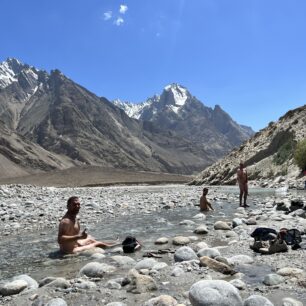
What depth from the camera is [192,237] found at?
13.7 metres

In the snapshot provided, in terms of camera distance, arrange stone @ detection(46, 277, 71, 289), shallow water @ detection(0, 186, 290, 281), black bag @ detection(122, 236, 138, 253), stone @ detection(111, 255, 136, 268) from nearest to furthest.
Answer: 1. stone @ detection(46, 277, 71, 289)
2. stone @ detection(111, 255, 136, 268)
3. shallow water @ detection(0, 186, 290, 281)
4. black bag @ detection(122, 236, 138, 253)

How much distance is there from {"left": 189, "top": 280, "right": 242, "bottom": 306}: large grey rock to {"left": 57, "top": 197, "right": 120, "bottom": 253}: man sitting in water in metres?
6.23

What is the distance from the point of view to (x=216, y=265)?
9.00 metres

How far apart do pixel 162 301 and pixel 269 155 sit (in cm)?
5843

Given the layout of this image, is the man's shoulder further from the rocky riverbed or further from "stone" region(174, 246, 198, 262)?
"stone" region(174, 246, 198, 262)

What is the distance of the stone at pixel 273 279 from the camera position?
8.00 m

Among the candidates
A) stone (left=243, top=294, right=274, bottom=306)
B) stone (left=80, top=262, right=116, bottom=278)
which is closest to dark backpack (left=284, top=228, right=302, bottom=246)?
stone (left=80, top=262, right=116, bottom=278)

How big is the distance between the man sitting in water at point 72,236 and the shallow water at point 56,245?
414mm

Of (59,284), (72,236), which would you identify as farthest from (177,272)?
(72,236)

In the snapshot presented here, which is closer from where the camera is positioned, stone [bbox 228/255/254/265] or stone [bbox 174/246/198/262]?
stone [bbox 228/255/254/265]

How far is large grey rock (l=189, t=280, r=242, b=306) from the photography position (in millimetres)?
6539

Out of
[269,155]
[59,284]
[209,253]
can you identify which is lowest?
[59,284]

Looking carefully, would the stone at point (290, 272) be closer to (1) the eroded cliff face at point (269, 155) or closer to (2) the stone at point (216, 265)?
(2) the stone at point (216, 265)

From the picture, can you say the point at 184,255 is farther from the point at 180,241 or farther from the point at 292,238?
the point at 292,238
